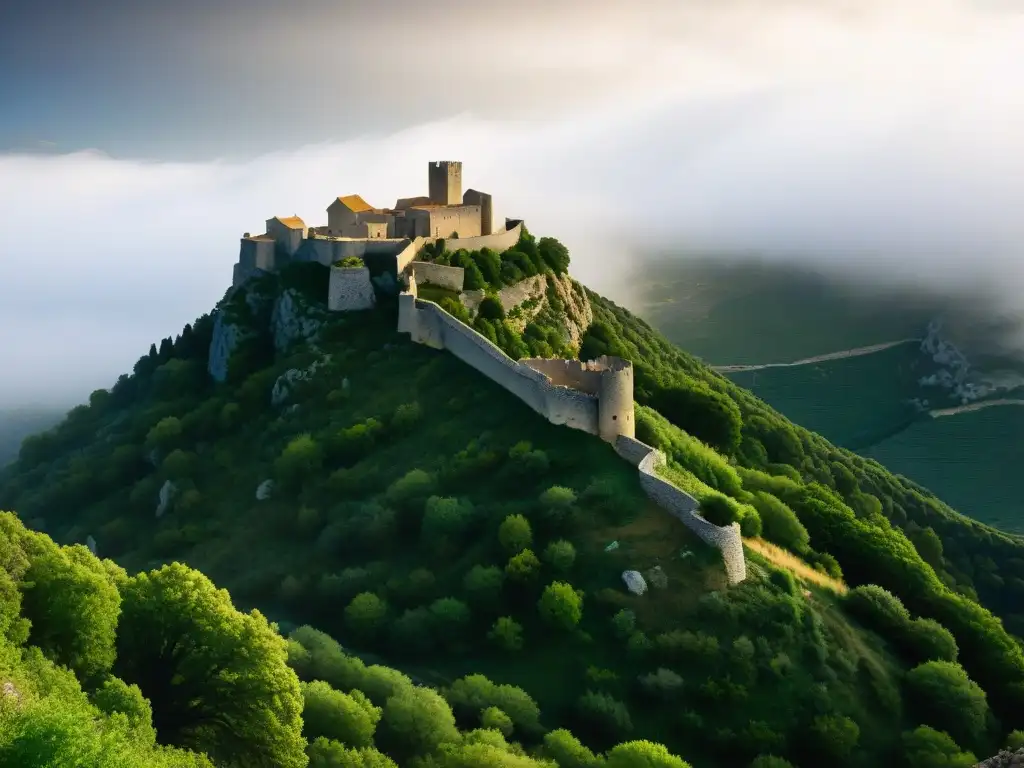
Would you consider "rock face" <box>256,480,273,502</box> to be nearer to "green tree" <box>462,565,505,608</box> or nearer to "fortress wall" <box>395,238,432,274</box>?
"fortress wall" <box>395,238,432,274</box>

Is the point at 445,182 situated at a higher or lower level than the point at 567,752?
higher

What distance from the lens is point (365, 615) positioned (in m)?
45.2

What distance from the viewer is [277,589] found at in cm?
4950

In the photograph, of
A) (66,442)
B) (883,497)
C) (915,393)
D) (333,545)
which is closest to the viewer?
(333,545)

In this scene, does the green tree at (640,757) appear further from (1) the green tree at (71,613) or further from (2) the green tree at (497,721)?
(1) the green tree at (71,613)

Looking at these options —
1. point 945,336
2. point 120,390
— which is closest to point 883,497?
point 120,390

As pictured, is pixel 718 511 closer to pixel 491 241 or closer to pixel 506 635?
pixel 506 635

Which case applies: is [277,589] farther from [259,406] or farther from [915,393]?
[915,393]

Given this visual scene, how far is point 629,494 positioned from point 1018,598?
5121 centimetres

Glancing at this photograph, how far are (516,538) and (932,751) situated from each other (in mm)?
19172

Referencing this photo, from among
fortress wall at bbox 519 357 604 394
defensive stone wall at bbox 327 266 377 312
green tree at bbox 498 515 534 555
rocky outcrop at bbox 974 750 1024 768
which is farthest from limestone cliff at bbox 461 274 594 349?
rocky outcrop at bbox 974 750 1024 768

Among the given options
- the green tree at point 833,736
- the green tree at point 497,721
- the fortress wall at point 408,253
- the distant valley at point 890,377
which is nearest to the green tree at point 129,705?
the green tree at point 497,721

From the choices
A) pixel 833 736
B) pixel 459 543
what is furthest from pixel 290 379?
pixel 833 736

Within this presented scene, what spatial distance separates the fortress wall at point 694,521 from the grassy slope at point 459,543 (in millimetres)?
524
